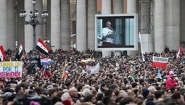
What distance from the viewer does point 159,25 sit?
116 metres

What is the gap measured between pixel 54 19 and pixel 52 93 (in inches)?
3600

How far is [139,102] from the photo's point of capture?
28344mm

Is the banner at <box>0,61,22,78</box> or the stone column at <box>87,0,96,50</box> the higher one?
the stone column at <box>87,0,96,50</box>

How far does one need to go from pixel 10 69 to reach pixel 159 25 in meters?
70.2

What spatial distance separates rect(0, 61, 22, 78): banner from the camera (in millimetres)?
47156

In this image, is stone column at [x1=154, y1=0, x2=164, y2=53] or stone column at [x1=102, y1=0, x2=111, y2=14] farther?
stone column at [x1=102, y1=0, x2=111, y2=14]

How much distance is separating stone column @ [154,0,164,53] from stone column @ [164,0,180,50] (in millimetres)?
3540

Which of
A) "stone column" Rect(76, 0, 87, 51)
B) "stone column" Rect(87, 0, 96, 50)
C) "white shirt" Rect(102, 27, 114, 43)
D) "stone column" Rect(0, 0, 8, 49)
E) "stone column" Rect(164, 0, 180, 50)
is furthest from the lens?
"stone column" Rect(87, 0, 96, 50)

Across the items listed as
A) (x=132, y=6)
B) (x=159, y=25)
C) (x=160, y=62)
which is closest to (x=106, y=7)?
(x=132, y=6)

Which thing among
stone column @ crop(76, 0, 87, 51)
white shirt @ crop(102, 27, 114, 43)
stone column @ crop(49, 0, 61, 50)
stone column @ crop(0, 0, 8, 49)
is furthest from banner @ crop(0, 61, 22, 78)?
stone column @ crop(0, 0, 8, 49)

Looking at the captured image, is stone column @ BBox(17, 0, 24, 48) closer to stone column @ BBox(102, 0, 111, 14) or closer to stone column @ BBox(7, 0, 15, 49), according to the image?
stone column @ BBox(7, 0, 15, 49)

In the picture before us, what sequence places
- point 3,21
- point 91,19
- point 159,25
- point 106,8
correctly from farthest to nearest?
point 91,19, point 3,21, point 106,8, point 159,25

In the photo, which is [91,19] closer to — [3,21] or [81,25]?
[81,25]

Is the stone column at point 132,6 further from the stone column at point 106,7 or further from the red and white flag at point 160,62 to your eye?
the red and white flag at point 160,62
